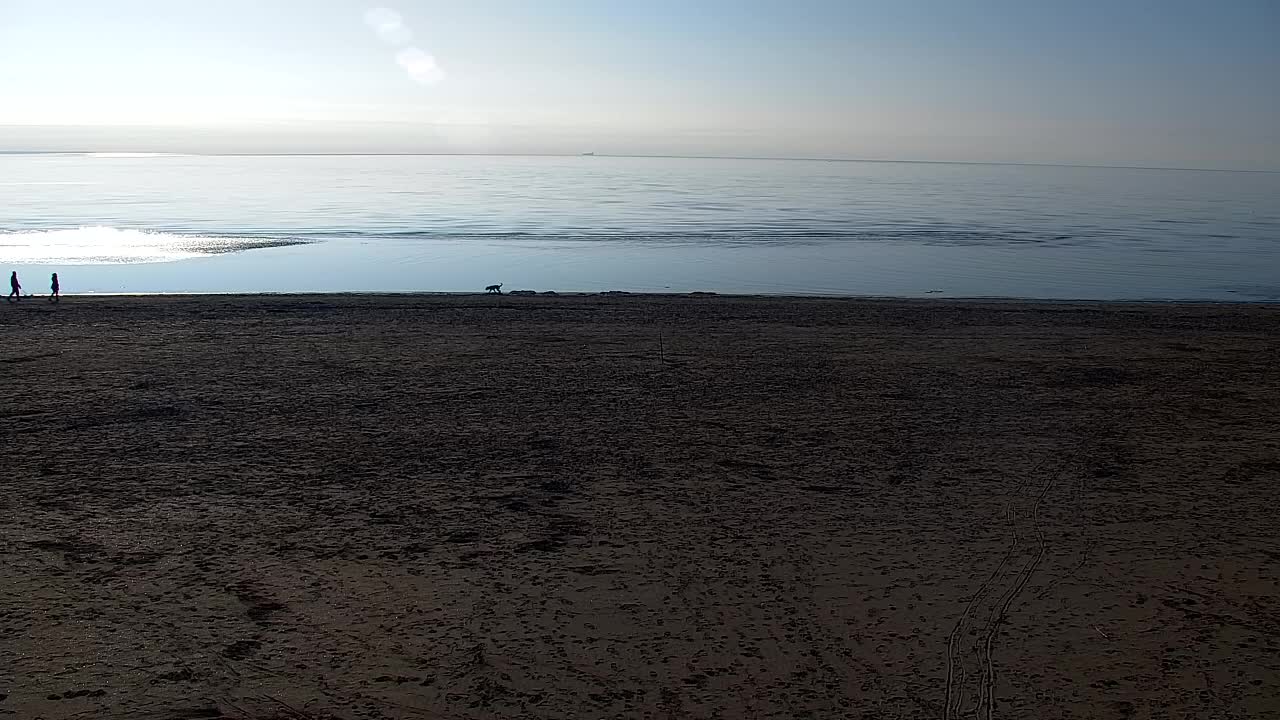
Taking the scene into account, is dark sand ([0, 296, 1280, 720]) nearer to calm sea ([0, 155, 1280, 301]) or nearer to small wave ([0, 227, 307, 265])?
calm sea ([0, 155, 1280, 301])

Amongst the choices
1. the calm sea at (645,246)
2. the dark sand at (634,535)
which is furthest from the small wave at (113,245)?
the dark sand at (634,535)

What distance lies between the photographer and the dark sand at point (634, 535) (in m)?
5.81

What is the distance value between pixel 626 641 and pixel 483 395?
6970 mm

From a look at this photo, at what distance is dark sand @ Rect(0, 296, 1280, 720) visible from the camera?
19.1 feet

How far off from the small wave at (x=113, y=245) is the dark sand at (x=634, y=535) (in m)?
24.0

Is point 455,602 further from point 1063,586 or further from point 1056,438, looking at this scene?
point 1056,438

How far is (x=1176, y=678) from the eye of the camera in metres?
5.87

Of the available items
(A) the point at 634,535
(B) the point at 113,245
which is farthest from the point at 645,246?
(A) the point at 634,535

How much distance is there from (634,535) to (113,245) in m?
40.8

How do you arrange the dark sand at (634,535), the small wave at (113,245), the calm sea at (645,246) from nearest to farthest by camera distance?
the dark sand at (634,535) < the calm sea at (645,246) < the small wave at (113,245)

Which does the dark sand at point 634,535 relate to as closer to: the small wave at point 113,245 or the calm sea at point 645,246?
the calm sea at point 645,246

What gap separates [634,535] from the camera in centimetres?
810

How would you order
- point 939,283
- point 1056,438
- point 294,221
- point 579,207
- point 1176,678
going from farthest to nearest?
point 579,207, point 294,221, point 939,283, point 1056,438, point 1176,678

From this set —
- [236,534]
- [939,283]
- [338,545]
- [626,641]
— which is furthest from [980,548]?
[939,283]
